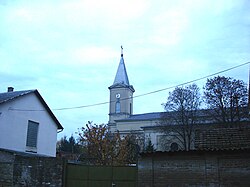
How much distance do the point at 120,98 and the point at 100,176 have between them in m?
52.8

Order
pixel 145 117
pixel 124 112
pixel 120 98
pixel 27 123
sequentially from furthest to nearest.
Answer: pixel 120 98, pixel 124 112, pixel 145 117, pixel 27 123

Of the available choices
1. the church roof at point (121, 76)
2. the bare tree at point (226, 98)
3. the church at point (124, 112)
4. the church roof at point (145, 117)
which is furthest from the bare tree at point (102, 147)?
the church roof at point (121, 76)

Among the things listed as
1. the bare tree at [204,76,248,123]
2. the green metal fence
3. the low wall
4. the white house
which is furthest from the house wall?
the bare tree at [204,76,248,123]

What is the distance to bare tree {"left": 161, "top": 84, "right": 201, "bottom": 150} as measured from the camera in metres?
37.2

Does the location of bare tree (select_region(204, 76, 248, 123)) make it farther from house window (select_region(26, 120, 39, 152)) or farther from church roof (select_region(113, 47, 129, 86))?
church roof (select_region(113, 47, 129, 86))

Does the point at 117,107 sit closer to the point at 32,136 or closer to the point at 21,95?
the point at 32,136

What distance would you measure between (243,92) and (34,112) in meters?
20.8

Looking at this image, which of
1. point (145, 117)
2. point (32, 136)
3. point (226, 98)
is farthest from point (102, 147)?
point (145, 117)

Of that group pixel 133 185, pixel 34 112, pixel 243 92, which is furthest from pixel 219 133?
pixel 243 92

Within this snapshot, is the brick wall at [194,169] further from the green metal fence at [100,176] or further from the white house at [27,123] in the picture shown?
the white house at [27,123]

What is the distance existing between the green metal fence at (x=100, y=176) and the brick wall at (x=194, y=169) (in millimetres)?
867

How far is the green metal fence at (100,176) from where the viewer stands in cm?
1420

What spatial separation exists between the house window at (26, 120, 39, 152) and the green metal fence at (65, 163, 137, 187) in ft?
30.3

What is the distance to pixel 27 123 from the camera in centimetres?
2289
